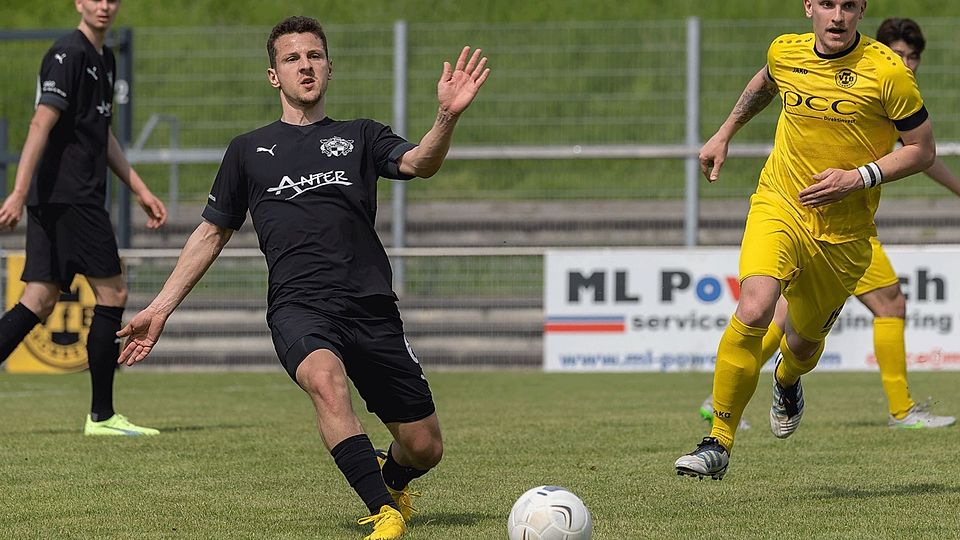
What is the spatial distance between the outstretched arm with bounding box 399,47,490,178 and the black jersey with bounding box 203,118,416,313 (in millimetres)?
279

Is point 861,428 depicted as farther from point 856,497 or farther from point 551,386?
point 551,386

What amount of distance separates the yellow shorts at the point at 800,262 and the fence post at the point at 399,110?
9823 mm

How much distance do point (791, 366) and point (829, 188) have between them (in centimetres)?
139

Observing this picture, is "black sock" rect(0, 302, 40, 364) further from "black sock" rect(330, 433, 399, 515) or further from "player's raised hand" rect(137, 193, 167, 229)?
"black sock" rect(330, 433, 399, 515)

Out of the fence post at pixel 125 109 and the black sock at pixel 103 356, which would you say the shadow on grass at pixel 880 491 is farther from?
the fence post at pixel 125 109

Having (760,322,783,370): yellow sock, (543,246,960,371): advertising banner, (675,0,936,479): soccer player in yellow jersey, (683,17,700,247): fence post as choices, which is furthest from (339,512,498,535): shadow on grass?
(683,17,700,247): fence post

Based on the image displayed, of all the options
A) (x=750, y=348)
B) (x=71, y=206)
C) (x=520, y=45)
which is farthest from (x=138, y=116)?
(x=750, y=348)

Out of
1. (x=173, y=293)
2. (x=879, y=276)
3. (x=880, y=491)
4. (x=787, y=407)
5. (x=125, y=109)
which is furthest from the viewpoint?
(x=125, y=109)

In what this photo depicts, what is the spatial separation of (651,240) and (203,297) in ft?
Answer: 16.0

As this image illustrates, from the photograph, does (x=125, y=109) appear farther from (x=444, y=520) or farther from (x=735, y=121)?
(x=444, y=520)

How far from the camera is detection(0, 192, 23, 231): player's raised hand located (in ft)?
26.8

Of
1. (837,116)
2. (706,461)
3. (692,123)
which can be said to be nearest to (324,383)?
(706,461)

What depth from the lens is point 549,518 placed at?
495 centimetres

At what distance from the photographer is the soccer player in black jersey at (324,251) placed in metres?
5.38
